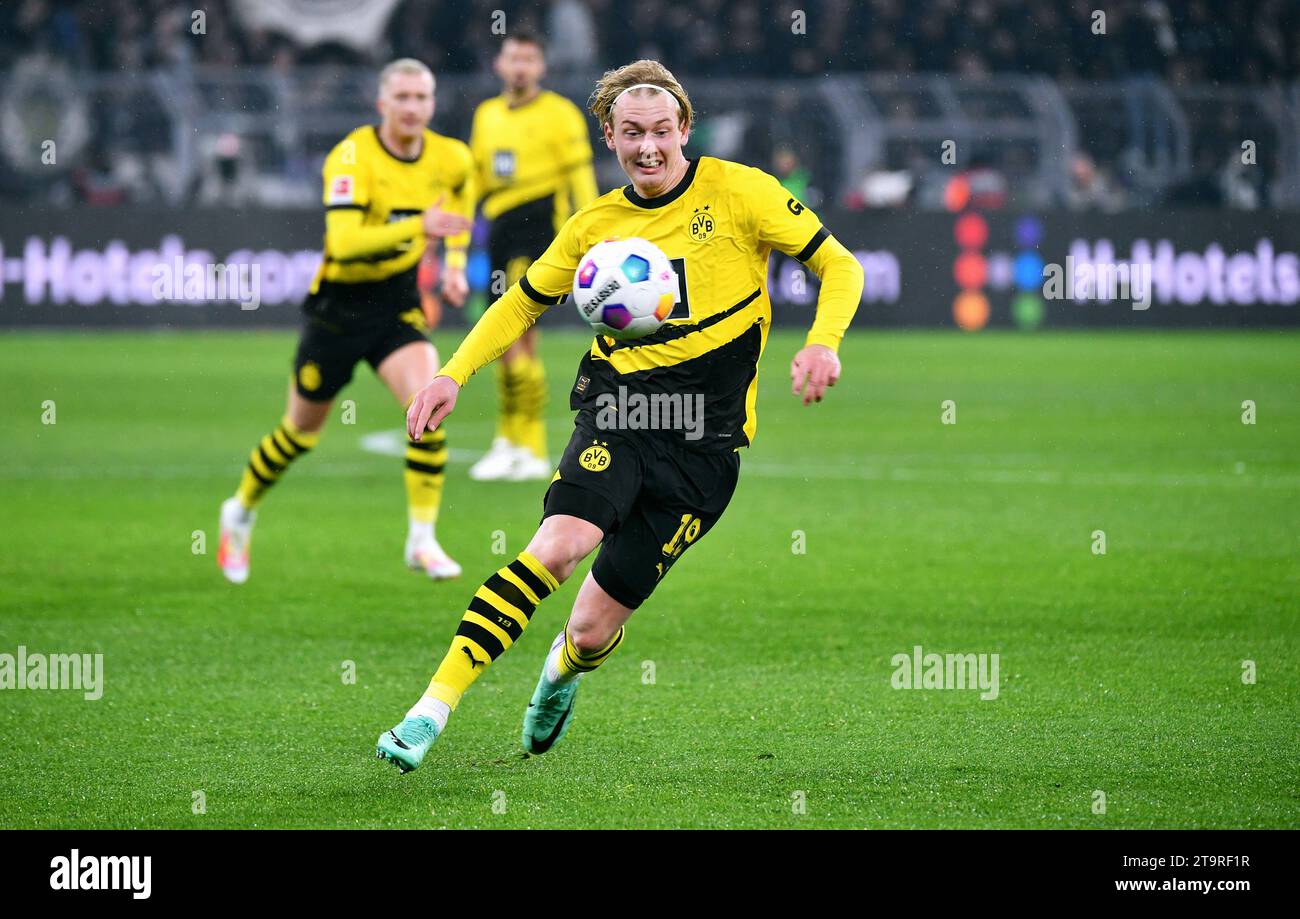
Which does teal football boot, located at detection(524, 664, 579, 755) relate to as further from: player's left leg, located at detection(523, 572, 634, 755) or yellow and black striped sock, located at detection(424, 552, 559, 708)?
yellow and black striped sock, located at detection(424, 552, 559, 708)

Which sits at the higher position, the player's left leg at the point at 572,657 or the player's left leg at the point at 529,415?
the player's left leg at the point at 529,415

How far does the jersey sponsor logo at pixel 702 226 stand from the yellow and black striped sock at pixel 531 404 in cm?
631

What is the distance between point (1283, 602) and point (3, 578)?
5.90 meters

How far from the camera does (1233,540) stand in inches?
380

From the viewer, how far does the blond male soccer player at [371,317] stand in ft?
28.7

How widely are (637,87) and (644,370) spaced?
843 mm

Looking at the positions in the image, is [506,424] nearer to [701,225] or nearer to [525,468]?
[525,468]

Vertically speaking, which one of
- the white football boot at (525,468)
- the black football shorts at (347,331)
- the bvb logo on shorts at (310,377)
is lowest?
the white football boot at (525,468)

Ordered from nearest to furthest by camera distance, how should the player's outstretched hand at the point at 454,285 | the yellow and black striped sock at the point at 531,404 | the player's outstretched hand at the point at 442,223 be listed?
the player's outstretched hand at the point at 442,223
the player's outstretched hand at the point at 454,285
the yellow and black striped sock at the point at 531,404

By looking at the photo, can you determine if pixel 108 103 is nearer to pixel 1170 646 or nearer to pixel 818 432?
pixel 818 432

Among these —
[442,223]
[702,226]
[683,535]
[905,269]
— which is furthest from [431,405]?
[905,269]

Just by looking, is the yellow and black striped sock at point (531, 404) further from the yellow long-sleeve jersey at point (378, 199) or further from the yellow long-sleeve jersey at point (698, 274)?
the yellow long-sleeve jersey at point (698, 274)

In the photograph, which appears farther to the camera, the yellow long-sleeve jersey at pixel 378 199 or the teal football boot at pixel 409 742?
the yellow long-sleeve jersey at pixel 378 199

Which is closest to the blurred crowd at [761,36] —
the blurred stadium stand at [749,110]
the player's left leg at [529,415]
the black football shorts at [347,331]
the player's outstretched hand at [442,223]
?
the blurred stadium stand at [749,110]
